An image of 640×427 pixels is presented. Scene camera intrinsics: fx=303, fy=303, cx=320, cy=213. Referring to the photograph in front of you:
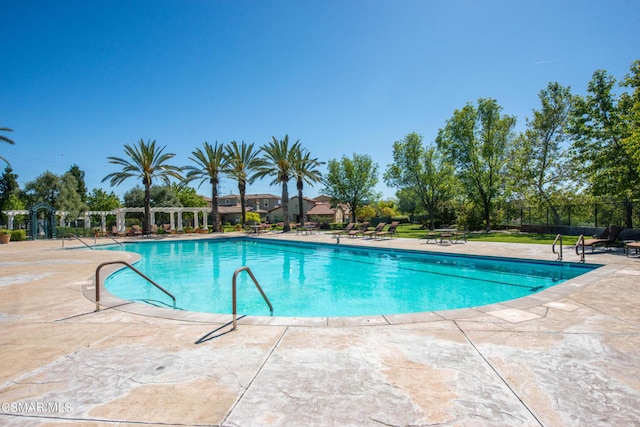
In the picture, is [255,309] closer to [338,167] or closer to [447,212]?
[447,212]

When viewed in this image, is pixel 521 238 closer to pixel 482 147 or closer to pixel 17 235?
pixel 482 147

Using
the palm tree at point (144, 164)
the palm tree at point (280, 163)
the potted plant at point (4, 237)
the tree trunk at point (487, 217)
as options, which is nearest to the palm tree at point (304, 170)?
the palm tree at point (280, 163)

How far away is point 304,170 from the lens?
32625 millimetres

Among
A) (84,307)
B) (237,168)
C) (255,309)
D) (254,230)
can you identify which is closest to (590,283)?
(255,309)

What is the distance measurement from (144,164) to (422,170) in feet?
87.5

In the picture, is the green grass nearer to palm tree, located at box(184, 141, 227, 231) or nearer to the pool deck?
the pool deck

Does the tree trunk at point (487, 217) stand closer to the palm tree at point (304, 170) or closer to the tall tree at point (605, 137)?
the tall tree at point (605, 137)

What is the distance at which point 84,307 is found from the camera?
5.29m

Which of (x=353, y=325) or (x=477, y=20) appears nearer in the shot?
(x=353, y=325)

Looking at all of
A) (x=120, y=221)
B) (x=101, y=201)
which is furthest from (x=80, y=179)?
(x=120, y=221)

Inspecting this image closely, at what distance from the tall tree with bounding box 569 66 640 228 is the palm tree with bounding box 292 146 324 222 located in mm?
21067

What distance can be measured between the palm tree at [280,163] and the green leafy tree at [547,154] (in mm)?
19888

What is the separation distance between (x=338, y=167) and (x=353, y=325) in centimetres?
3727

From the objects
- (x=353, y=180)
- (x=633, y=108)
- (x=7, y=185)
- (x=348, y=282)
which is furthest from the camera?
(x=7, y=185)
